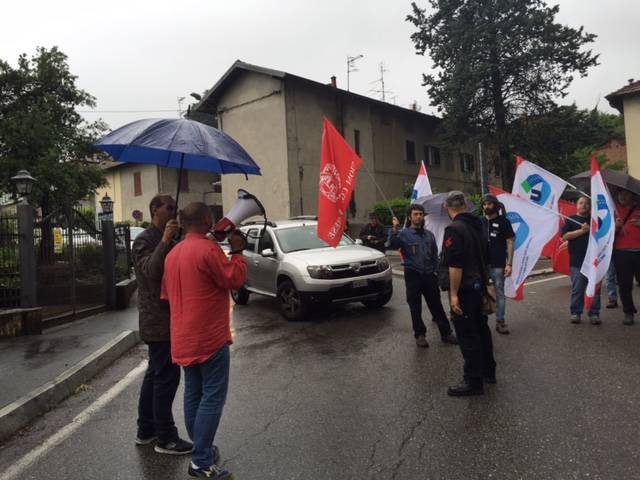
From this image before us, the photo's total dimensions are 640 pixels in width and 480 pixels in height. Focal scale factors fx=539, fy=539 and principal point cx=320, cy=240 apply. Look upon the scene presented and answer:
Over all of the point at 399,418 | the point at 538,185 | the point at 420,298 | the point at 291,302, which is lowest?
the point at 399,418

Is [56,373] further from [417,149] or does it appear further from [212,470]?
[417,149]

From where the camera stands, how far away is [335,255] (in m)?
8.69

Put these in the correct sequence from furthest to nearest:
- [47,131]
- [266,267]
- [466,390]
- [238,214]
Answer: [47,131], [266,267], [466,390], [238,214]

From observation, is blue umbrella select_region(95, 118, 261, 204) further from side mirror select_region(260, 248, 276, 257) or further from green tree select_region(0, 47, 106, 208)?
green tree select_region(0, 47, 106, 208)

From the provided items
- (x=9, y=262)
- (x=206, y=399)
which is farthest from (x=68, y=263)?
(x=206, y=399)

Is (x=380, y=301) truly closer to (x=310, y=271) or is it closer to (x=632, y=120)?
(x=310, y=271)

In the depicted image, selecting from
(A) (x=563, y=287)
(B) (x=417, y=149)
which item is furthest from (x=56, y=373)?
(B) (x=417, y=149)

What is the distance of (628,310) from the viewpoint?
683 cm

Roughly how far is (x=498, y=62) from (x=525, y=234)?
19.6 meters

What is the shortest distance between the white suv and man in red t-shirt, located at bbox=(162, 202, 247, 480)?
4.32 m

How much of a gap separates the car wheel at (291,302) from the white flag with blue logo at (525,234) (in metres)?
3.04

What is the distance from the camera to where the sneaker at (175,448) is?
372cm

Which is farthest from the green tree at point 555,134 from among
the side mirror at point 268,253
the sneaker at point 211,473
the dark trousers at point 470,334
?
the sneaker at point 211,473

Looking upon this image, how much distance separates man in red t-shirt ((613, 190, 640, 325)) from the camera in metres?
6.86
